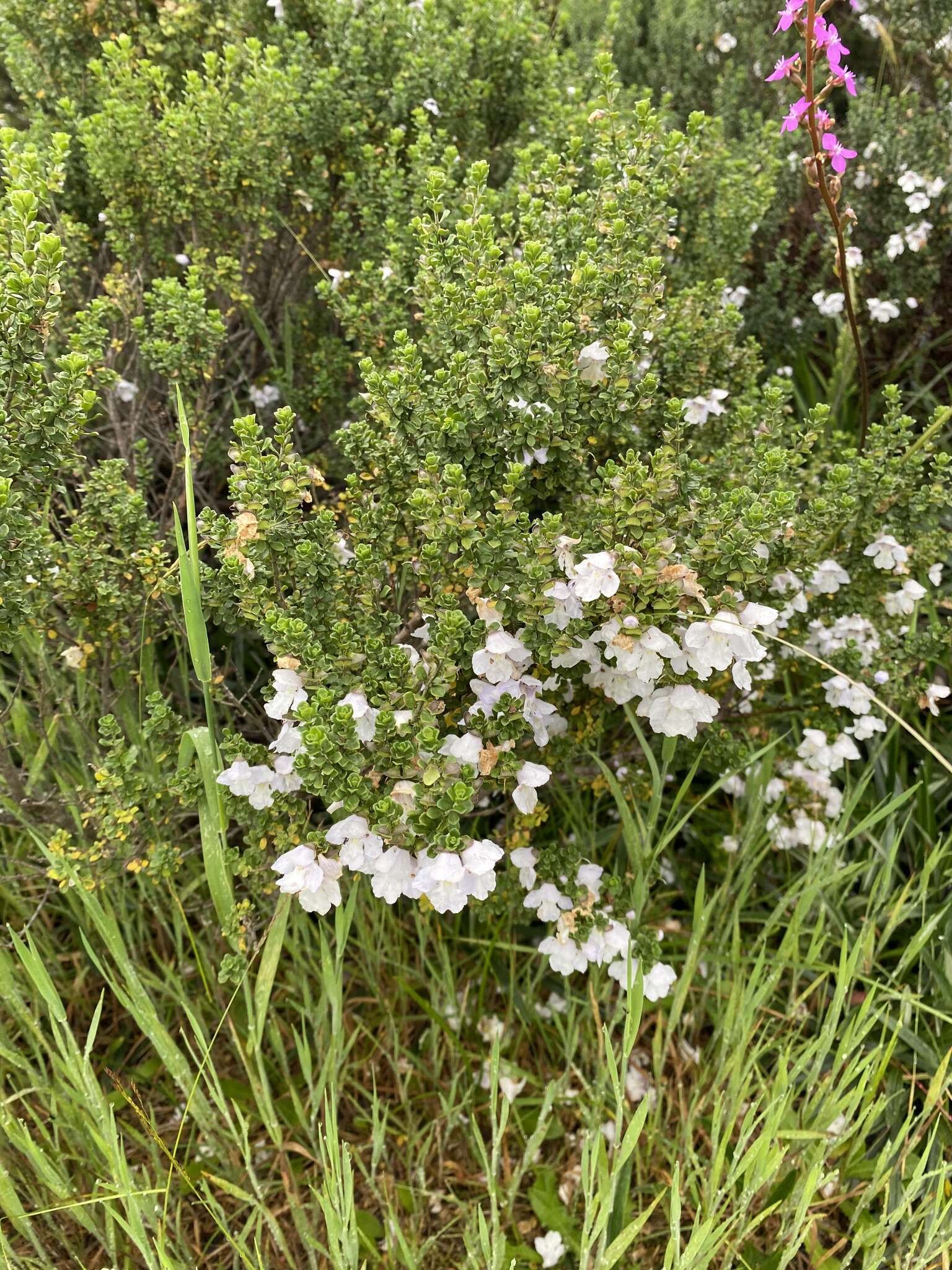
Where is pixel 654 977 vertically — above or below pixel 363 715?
below

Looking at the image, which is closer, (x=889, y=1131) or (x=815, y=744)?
(x=889, y=1131)

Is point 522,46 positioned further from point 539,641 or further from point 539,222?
point 539,641

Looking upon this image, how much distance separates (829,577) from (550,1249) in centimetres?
146

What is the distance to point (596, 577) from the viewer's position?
142cm

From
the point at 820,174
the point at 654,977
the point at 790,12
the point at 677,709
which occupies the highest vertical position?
the point at 790,12

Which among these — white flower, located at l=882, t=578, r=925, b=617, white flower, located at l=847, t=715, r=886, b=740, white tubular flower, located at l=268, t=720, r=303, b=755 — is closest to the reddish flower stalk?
white flower, located at l=882, t=578, r=925, b=617

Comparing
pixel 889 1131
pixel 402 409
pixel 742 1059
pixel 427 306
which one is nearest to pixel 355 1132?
pixel 742 1059

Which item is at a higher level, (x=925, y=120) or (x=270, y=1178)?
(x=925, y=120)

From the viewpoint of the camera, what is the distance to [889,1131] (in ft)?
6.23

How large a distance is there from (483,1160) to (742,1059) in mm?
599

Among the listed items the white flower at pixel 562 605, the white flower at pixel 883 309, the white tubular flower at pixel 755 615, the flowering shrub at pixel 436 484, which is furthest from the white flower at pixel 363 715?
the white flower at pixel 883 309

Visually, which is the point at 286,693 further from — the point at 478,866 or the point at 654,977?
the point at 654,977

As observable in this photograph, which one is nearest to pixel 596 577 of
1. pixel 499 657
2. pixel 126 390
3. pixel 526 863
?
pixel 499 657

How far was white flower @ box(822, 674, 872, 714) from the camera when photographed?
197 centimetres
